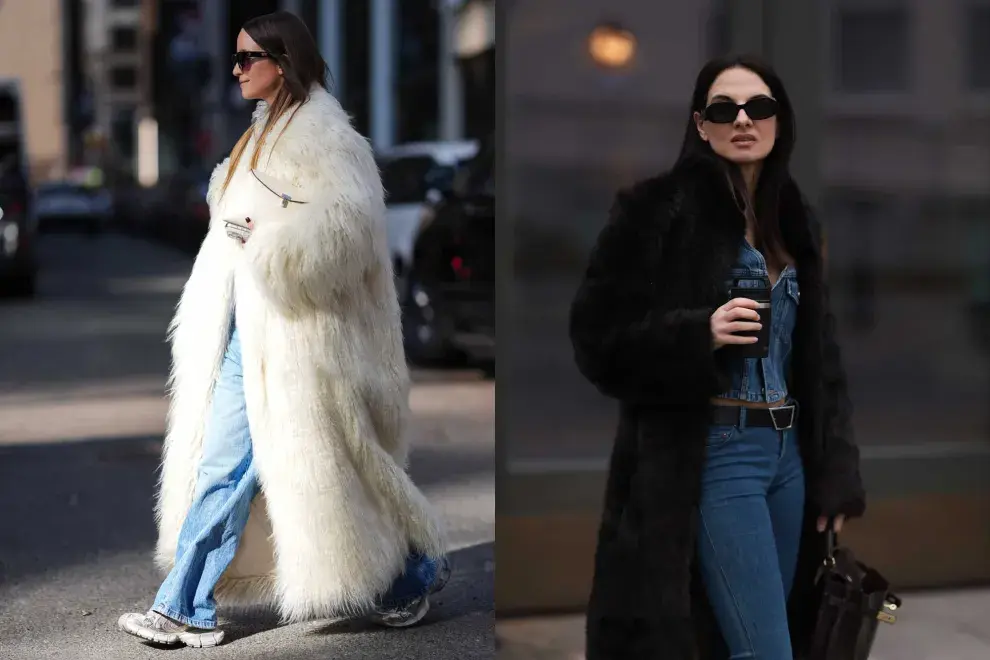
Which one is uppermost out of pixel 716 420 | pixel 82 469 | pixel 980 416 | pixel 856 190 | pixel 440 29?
pixel 440 29

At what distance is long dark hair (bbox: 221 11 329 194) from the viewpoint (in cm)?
450

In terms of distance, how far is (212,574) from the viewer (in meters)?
4.55

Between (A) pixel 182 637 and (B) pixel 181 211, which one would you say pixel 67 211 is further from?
(A) pixel 182 637

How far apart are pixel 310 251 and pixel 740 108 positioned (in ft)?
5.07

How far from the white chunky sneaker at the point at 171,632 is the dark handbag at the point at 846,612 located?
1.94 meters

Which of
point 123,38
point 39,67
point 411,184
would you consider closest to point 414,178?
point 411,184

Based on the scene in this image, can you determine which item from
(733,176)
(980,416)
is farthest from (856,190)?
(733,176)

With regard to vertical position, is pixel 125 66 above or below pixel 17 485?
above

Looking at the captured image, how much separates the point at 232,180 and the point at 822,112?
234 cm

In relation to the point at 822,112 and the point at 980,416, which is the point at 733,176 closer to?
the point at 822,112

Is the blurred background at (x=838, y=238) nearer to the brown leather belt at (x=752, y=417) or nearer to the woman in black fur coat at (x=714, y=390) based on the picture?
the woman in black fur coat at (x=714, y=390)

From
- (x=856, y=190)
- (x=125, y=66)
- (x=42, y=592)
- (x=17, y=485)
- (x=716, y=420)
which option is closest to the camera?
(x=716, y=420)

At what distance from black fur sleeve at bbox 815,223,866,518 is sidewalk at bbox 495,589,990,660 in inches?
73.5

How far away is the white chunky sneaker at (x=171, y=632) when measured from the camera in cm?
459
